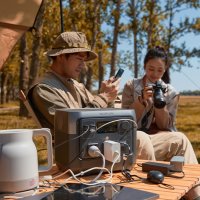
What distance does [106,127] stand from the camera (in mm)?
1884

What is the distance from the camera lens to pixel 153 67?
358 cm

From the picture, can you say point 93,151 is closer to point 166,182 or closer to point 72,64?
point 166,182

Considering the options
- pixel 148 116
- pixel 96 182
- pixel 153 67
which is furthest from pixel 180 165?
pixel 153 67

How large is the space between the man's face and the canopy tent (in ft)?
1.80

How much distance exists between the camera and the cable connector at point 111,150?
6.06 feet

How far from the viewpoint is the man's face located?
280 centimetres

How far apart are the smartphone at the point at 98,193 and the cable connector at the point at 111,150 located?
24 centimetres

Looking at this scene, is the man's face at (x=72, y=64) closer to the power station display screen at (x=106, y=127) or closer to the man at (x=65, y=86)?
the man at (x=65, y=86)

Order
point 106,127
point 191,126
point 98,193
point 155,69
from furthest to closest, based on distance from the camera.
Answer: point 191,126 → point 155,69 → point 106,127 → point 98,193

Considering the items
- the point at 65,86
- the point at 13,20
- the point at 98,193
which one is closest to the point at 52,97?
the point at 65,86

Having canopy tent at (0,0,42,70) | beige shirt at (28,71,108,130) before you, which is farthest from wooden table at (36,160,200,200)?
canopy tent at (0,0,42,70)

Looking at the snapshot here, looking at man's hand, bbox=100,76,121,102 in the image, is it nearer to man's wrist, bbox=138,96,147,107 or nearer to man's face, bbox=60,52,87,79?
man's face, bbox=60,52,87,79

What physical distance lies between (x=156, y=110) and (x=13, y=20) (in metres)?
1.35

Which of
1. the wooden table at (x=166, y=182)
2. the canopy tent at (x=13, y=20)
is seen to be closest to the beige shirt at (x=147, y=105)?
the canopy tent at (x=13, y=20)
